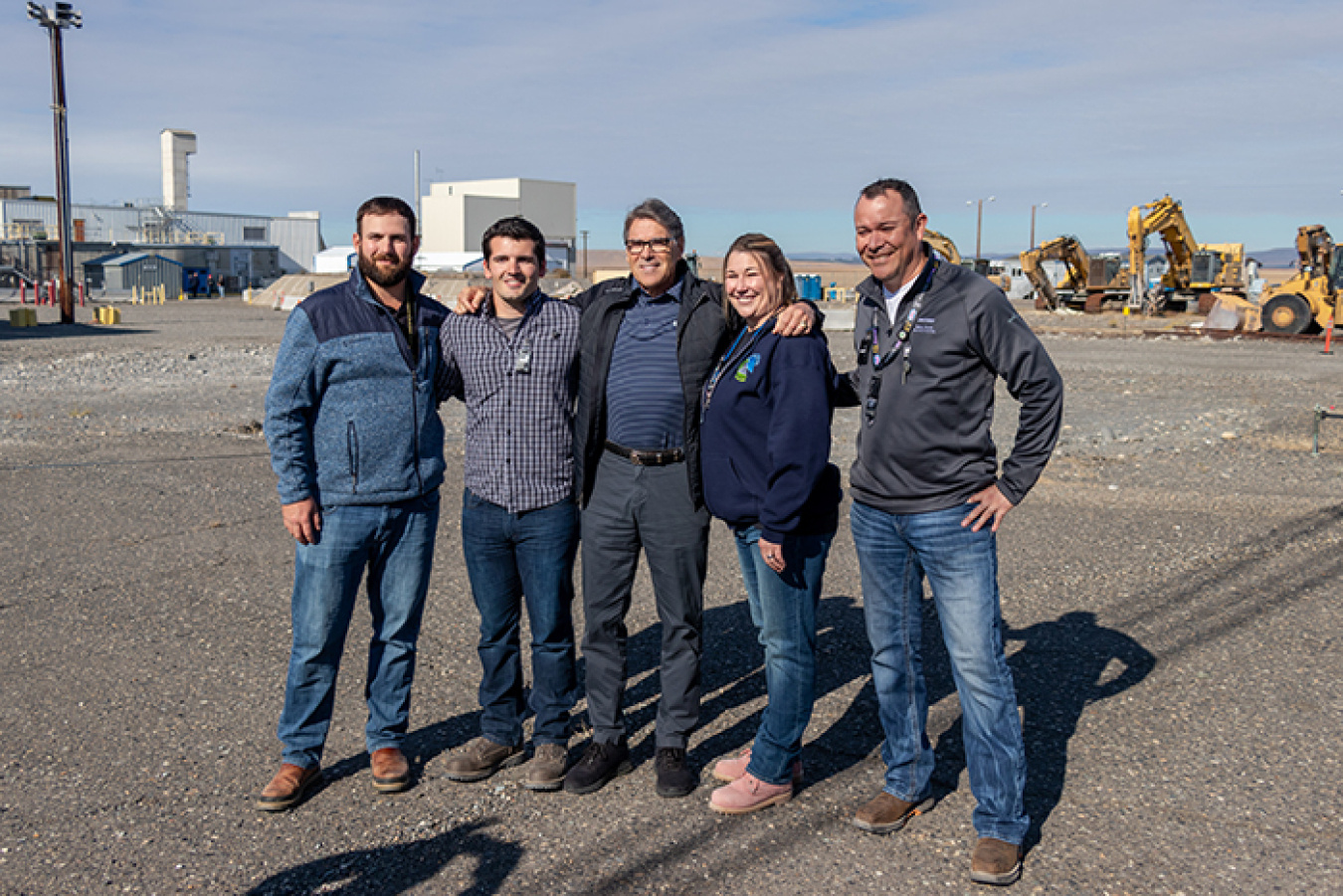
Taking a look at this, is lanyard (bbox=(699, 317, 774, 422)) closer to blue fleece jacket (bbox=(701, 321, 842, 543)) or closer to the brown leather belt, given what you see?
Answer: blue fleece jacket (bbox=(701, 321, 842, 543))

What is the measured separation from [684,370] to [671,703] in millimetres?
1212

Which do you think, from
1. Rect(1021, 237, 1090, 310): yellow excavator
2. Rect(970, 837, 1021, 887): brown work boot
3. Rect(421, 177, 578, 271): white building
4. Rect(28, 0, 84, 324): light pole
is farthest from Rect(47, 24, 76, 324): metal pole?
Rect(421, 177, 578, 271): white building

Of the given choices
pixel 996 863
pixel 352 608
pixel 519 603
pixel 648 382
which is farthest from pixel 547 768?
pixel 996 863

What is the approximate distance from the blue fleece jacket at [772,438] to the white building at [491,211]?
74.1 m

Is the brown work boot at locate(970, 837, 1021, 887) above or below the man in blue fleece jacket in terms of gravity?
below

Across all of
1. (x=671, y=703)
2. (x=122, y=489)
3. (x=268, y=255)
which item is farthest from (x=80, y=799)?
(x=268, y=255)

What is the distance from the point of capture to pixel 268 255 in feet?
232

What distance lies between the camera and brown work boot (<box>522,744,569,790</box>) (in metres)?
3.88

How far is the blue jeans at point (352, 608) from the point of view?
12.5 feet

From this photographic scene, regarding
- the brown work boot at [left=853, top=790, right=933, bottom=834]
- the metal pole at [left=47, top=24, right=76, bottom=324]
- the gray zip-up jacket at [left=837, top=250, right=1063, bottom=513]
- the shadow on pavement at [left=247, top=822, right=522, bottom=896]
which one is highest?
the metal pole at [left=47, top=24, right=76, bottom=324]

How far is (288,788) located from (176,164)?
3261 inches

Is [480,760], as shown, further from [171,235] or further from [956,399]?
[171,235]

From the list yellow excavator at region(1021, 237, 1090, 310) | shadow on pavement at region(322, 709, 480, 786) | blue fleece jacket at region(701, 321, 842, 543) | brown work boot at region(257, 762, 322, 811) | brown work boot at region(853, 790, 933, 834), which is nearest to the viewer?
blue fleece jacket at region(701, 321, 842, 543)

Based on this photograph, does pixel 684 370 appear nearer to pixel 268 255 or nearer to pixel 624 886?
pixel 624 886
